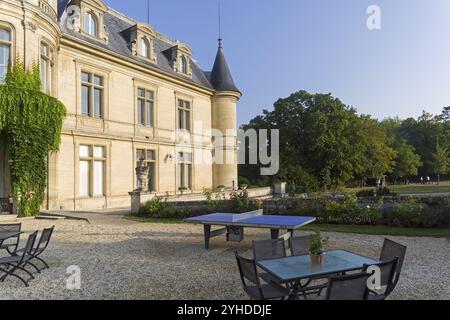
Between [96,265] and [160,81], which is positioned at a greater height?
[160,81]

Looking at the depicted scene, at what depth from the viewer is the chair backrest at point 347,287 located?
3.32 m

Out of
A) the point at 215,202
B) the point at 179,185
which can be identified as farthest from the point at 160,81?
the point at 215,202

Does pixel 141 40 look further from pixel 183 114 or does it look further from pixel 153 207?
pixel 153 207

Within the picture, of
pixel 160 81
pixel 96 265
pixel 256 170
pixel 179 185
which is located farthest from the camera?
pixel 256 170

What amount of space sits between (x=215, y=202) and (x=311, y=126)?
77.0ft

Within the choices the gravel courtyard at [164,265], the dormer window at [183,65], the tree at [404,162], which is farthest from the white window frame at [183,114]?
the tree at [404,162]

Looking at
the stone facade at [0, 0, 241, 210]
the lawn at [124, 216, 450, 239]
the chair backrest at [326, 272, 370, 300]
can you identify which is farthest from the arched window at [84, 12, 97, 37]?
the chair backrest at [326, 272, 370, 300]

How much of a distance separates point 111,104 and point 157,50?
699 cm

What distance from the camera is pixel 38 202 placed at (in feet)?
49.0

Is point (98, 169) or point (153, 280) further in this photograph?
point (98, 169)

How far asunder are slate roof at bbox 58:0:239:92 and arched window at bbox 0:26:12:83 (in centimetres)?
404

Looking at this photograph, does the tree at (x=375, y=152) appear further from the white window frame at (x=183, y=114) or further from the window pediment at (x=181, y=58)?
the window pediment at (x=181, y=58)

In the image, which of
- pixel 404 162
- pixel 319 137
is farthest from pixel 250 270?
pixel 404 162
